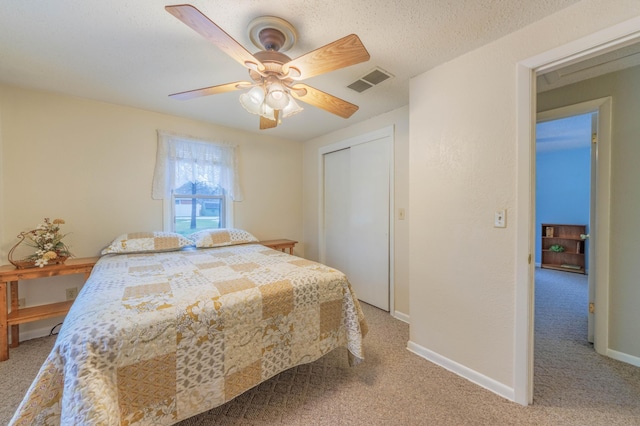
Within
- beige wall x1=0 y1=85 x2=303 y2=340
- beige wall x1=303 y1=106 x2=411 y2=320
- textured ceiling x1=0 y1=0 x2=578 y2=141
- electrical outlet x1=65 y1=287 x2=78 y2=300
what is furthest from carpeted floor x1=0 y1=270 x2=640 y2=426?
textured ceiling x1=0 y1=0 x2=578 y2=141

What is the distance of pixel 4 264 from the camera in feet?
7.09

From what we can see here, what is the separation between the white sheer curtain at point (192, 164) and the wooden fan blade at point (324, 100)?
1934 mm

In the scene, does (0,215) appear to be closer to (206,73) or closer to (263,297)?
(206,73)

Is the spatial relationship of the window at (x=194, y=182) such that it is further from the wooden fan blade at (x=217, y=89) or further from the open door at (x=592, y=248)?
the open door at (x=592, y=248)

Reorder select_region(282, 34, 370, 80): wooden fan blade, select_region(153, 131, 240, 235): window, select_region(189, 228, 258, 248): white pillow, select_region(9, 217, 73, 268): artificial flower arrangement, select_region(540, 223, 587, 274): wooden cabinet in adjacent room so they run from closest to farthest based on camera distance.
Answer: select_region(282, 34, 370, 80): wooden fan blade, select_region(9, 217, 73, 268): artificial flower arrangement, select_region(189, 228, 258, 248): white pillow, select_region(153, 131, 240, 235): window, select_region(540, 223, 587, 274): wooden cabinet in adjacent room

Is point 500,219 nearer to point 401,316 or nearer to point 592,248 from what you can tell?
point 592,248

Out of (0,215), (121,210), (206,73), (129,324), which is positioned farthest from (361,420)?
(0,215)

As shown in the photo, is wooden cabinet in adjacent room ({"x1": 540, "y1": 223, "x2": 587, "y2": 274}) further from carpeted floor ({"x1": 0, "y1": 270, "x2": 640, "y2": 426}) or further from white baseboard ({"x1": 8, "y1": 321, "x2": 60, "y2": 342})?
white baseboard ({"x1": 8, "y1": 321, "x2": 60, "y2": 342})

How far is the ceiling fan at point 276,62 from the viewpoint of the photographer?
47.1 inches

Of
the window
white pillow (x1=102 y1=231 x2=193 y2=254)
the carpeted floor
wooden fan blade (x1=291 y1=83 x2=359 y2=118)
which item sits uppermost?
wooden fan blade (x1=291 y1=83 x2=359 y2=118)

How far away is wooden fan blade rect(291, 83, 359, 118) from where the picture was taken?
164cm

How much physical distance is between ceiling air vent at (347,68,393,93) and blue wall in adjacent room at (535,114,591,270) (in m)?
3.87

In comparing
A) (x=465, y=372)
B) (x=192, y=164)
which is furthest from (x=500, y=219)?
(x=192, y=164)

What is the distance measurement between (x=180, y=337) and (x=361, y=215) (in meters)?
2.39
